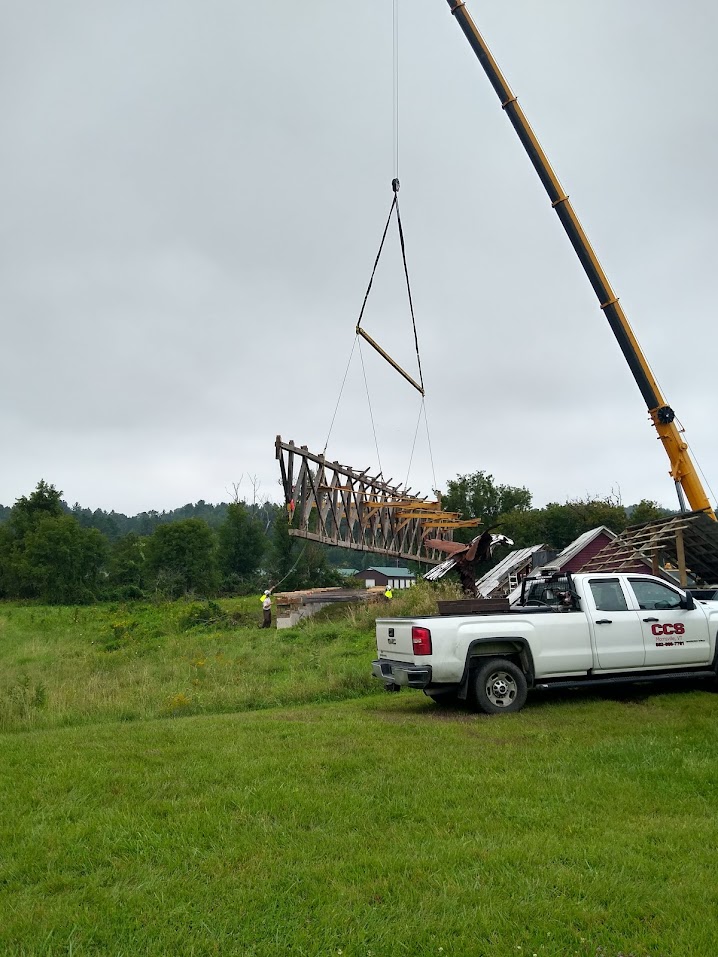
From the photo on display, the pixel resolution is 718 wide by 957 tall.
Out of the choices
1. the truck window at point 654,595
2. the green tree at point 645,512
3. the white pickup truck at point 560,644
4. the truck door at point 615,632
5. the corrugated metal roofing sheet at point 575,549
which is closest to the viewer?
the white pickup truck at point 560,644

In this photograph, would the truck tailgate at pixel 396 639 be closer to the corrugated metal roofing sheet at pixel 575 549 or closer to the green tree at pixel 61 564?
the corrugated metal roofing sheet at pixel 575 549

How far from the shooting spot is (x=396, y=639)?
9992 mm

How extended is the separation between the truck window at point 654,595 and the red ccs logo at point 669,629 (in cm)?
25

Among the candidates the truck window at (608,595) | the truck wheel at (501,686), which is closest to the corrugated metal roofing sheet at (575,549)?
the truck window at (608,595)

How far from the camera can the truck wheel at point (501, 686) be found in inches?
372

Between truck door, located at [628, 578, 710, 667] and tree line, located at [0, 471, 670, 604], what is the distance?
4032cm

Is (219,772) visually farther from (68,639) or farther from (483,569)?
(483,569)

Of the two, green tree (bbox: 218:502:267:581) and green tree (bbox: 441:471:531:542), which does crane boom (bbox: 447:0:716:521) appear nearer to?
green tree (bbox: 441:471:531:542)

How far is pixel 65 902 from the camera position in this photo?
162 inches

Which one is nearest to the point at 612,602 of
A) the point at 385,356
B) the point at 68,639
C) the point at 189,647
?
the point at 385,356

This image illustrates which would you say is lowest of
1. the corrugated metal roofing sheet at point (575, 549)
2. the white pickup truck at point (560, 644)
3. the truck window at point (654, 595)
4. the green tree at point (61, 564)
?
the white pickup truck at point (560, 644)

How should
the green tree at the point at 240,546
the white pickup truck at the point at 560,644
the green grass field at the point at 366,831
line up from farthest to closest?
1. the green tree at the point at 240,546
2. the white pickup truck at the point at 560,644
3. the green grass field at the point at 366,831

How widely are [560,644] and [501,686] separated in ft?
3.30

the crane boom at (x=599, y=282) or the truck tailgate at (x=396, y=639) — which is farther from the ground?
the crane boom at (x=599, y=282)
